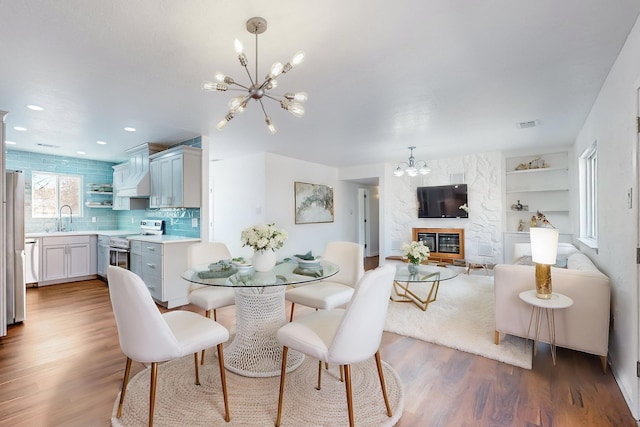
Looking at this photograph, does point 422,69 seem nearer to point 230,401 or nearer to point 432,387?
point 432,387

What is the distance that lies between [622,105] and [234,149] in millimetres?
4858

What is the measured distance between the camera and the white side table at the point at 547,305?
2211 mm

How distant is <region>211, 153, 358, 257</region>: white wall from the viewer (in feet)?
18.3

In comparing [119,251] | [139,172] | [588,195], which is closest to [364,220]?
[588,195]

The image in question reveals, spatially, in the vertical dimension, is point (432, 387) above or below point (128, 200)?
below

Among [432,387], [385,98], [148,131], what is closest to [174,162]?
[148,131]

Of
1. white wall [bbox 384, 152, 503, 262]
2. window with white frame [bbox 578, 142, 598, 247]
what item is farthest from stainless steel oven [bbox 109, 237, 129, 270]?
window with white frame [bbox 578, 142, 598, 247]

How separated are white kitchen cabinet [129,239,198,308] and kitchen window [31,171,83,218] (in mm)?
2947

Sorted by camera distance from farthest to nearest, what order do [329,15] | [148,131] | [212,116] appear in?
[148,131], [212,116], [329,15]

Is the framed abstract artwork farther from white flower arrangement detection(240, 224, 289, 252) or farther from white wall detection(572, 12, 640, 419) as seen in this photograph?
white wall detection(572, 12, 640, 419)

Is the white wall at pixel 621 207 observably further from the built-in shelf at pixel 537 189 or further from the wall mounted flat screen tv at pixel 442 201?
the wall mounted flat screen tv at pixel 442 201

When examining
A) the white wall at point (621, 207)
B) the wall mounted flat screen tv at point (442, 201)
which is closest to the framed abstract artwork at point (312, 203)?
the wall mounted flat screen tv at point (442, 201)

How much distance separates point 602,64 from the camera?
235cm

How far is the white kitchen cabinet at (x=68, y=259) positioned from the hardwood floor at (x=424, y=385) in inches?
97.6
